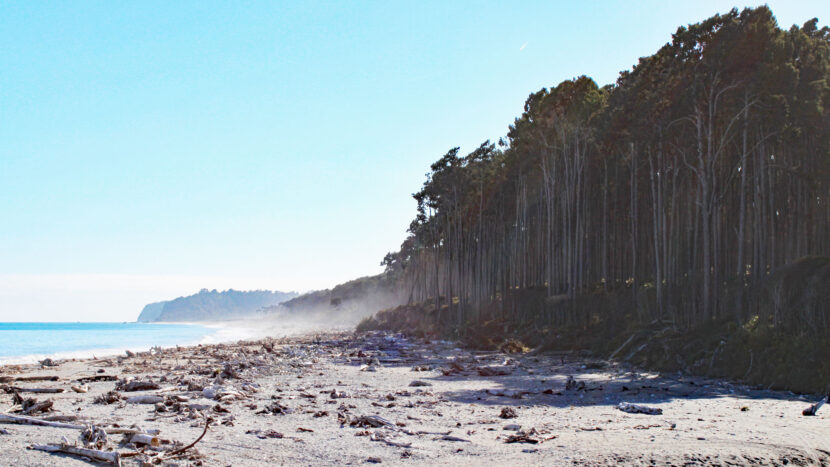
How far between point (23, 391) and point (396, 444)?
31.3ft

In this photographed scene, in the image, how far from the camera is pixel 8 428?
7141 millimetres

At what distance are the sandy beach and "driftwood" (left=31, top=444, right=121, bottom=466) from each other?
114 mm

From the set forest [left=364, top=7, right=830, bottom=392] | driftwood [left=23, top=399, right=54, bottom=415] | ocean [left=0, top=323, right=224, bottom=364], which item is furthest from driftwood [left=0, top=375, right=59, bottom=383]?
forest [left=364, top=7, right=830, bottom=392]

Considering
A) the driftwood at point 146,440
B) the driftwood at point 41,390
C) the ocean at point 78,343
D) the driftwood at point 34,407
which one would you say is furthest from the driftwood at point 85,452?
the ocean at point 78,343

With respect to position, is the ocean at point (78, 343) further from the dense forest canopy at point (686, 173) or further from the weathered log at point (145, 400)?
the dense forest canopy at point (686, 173)

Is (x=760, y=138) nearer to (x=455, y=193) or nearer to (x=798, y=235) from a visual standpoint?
(x=798, y=235)

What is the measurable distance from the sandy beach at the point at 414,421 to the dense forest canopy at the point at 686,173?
6491 millimetres

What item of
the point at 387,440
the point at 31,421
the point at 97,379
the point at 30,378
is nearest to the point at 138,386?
the point at 97,379

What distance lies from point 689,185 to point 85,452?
28301 millimetres

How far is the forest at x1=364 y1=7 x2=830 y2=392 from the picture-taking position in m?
20.0

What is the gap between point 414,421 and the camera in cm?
923

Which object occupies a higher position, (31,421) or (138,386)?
(31,421)

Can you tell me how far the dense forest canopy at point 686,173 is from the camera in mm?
20250

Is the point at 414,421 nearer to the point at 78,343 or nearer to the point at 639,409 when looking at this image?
the point at 639,409
